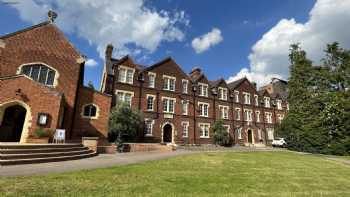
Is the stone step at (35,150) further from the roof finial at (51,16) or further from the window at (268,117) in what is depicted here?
the window at (268,117)

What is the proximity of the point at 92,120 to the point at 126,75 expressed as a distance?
28.3 ft

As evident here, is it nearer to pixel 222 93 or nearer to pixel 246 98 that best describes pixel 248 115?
pixel 246 98

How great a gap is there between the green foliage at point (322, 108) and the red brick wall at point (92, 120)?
26398 mm

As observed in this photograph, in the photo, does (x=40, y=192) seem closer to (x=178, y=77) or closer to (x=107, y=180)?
(x=107, y=180)

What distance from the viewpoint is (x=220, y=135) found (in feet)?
97.5

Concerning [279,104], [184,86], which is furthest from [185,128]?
[279,104]

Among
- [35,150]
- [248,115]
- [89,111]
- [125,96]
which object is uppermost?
[125,96]

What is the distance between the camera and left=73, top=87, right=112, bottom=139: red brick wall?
19.3 m

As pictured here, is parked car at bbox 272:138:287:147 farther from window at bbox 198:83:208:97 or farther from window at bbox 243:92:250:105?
window at bbox 198:83:208:97

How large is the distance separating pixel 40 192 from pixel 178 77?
26132 mm

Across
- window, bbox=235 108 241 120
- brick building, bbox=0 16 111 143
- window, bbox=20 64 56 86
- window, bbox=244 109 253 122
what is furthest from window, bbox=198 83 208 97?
window, bbox=20 64 56 86

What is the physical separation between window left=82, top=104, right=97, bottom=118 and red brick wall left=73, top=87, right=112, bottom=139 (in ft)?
1.04

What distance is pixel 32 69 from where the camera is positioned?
1780 centimetres

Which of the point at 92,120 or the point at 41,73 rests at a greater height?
the point at 41,73
